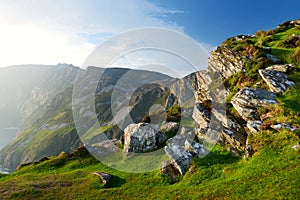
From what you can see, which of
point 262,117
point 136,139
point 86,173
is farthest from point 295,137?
point 86,173

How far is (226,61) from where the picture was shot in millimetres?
55500

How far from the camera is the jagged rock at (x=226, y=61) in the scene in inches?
2036

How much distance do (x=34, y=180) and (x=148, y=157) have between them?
15.6m

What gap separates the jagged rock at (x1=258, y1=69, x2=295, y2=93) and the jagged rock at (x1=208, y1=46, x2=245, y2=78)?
11659 millimetres

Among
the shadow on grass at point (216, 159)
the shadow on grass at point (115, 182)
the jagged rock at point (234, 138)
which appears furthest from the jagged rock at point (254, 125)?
the shadow on grass at point (115, 182)

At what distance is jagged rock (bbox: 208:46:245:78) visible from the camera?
51.7 meters

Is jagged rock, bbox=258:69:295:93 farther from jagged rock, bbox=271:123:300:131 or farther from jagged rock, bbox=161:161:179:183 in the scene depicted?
jagged rock, bbox=161:161:179:183

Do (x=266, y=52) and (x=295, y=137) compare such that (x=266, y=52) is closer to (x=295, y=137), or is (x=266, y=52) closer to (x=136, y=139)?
(x=295, y=137)

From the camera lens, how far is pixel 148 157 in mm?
35438

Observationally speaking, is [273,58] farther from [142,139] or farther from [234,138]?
[142,139]

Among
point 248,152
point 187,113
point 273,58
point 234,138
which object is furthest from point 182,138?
point 273,58

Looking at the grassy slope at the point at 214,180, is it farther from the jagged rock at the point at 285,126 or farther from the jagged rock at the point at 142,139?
the jagged rock at the point at 142,139

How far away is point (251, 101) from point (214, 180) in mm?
13600

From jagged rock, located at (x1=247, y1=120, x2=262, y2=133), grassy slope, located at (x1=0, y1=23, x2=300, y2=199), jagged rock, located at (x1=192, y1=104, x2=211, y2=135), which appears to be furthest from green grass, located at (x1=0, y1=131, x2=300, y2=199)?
jagged rock, located at (x1=192, y1=104, x2=211, y2=135)
